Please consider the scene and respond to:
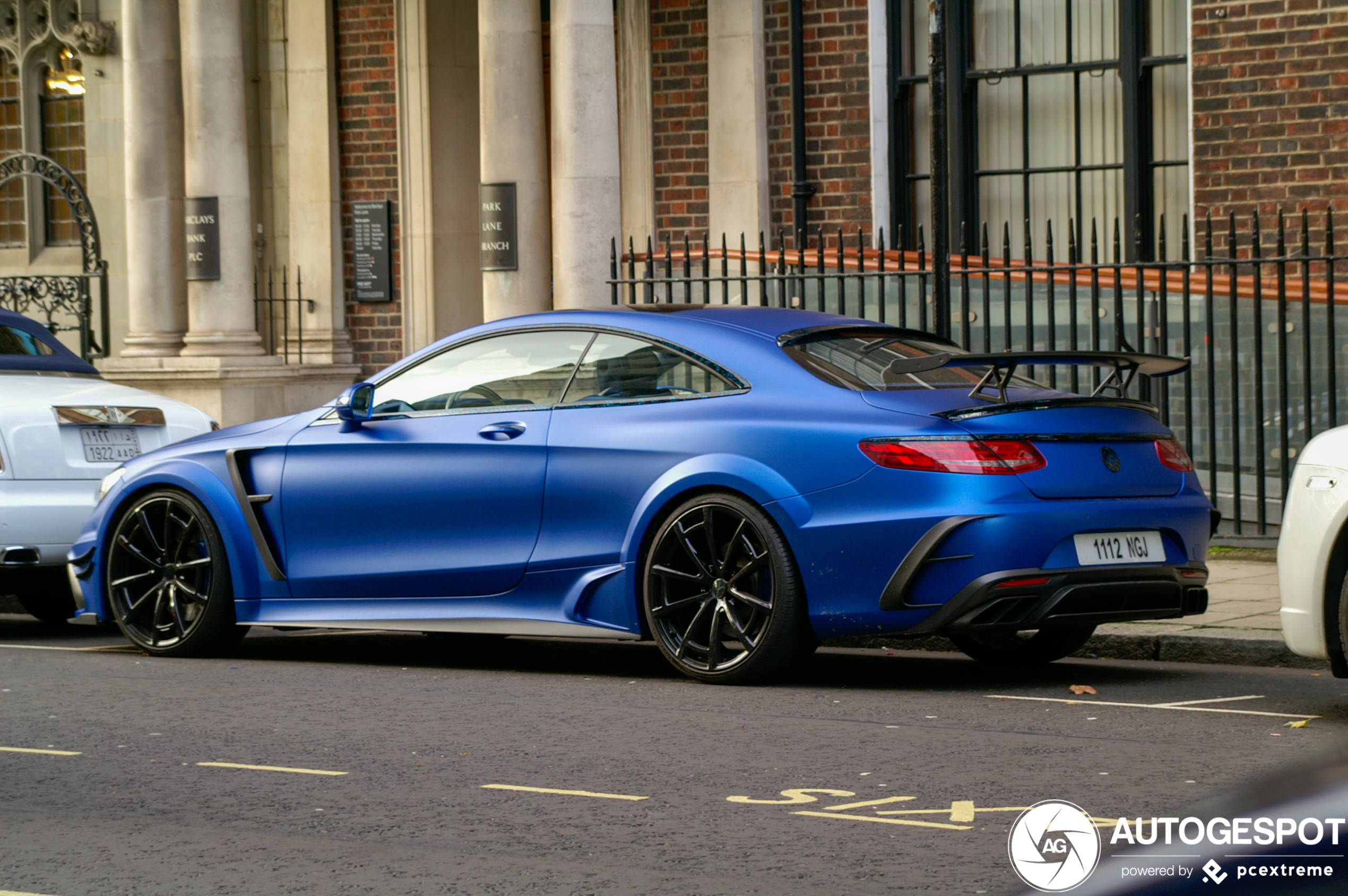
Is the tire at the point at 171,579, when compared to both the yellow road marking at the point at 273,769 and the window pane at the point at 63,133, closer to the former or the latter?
the yellow road marking at the point at 273,769

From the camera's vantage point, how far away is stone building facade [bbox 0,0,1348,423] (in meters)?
14.2

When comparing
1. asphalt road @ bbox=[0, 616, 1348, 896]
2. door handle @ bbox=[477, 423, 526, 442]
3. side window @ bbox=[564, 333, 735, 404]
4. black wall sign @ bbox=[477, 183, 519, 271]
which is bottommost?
asphalt road @ bbox=[0, 616, 1348, 896]

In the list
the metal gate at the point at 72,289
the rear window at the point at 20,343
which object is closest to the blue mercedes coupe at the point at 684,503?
the rear window at the point at 20,343

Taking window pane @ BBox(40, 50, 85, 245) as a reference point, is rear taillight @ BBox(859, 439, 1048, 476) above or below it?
below

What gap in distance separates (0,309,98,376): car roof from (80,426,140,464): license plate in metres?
0.86

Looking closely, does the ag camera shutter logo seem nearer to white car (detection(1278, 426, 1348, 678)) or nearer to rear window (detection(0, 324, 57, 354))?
white car (detection(1278, 426, 1348, 678))

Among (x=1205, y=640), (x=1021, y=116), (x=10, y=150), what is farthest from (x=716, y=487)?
(x=10, y=150)

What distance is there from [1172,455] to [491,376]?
2.93m

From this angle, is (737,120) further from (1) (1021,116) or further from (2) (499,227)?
(2) (499,227)

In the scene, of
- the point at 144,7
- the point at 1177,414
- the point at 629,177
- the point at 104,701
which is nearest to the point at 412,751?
the point at 104,701

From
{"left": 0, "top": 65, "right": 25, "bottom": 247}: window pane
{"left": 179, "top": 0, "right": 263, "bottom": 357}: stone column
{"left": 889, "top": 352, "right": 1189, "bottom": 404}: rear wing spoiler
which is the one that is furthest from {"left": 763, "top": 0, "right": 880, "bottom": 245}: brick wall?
{"left": 0, "top": 65, "right": 25, "bottom": 247}: window pane

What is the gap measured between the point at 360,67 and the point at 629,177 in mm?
3437

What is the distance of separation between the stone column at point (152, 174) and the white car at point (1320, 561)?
43.2ft

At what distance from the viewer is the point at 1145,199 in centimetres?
1546
